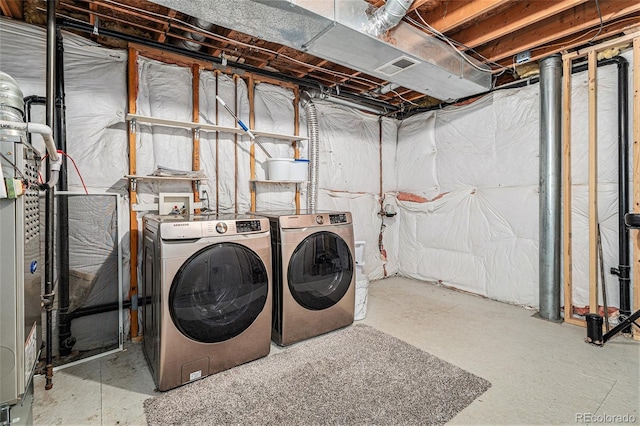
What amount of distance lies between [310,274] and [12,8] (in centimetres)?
276

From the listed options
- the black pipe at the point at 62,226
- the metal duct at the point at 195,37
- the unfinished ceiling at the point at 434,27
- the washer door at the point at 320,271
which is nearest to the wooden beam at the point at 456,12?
the unfinished ceiling at the point at 434,27

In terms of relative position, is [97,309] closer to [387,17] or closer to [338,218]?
[338,218]

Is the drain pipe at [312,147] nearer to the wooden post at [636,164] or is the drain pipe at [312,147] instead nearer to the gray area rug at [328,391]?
the gray area rug at [328,391]

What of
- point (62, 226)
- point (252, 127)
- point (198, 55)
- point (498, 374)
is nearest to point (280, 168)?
point (252, 127)

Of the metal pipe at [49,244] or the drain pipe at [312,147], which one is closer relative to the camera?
the metal pipe at [49,244]

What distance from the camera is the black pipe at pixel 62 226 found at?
2180mm

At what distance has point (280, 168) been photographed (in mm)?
3023

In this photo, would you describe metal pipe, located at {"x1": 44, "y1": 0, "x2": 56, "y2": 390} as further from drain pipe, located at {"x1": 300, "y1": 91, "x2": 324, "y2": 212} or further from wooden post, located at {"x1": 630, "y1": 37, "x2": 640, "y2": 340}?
wooden post, located at {"x1": 630, "y1": 37, "x2": 640, "y2": 340}

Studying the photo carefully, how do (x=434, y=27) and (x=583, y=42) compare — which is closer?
(x=434, y=27)

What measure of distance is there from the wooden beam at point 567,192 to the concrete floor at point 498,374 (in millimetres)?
267

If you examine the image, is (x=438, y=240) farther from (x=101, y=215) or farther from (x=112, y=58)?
(x=112, y=58)

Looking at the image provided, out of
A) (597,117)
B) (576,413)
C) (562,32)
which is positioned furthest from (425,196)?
(576,413)

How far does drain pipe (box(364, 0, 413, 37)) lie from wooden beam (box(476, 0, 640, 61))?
4.65ft

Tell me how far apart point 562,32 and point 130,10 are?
3.24 m
